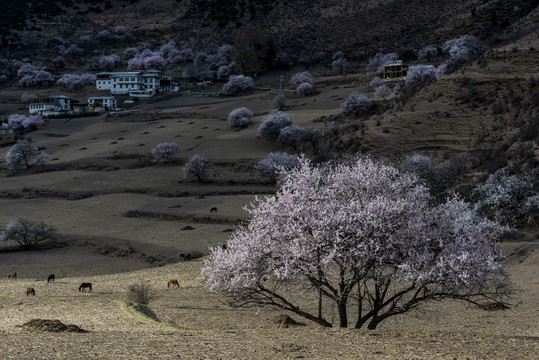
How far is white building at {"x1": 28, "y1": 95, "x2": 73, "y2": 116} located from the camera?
119 m

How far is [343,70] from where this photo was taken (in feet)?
423

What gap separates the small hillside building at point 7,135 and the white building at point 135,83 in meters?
38.3

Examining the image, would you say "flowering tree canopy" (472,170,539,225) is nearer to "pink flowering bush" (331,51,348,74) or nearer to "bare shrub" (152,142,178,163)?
"bare shrub" (152,142,178,163)

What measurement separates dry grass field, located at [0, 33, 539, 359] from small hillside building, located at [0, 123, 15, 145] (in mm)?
4365

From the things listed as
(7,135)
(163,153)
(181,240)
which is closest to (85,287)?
(181,240)

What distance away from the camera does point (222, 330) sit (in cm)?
1619

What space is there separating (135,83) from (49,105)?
66.8 ft

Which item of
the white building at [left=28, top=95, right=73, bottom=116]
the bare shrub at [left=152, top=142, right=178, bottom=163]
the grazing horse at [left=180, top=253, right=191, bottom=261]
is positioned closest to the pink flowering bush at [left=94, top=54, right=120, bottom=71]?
the white building at [left=28, top=95, right=73, bottom=116]

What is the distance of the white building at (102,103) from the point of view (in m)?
122

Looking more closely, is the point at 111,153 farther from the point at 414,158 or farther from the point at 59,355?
the point at 59,355

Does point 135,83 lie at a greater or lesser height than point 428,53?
lesser

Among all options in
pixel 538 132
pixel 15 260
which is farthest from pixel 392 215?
pixel 538 132

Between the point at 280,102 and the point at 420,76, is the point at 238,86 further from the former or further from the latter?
the point at 420,76

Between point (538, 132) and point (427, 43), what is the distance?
8374 cm
